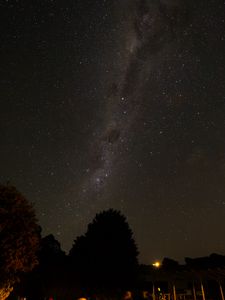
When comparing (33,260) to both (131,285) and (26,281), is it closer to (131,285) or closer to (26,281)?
(26,281)

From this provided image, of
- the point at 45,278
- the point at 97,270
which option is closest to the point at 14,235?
the point at 97,270

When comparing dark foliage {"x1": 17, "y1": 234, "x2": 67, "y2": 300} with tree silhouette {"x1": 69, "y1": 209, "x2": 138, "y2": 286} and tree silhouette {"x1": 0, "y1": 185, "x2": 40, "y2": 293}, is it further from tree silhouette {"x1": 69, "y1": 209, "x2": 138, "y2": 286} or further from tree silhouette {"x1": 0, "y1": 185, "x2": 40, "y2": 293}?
tree silhouette {"x1": 0, "y1": 185, "x2": 40, "y2": 293}

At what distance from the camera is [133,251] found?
34.8 m

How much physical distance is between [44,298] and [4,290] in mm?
14982

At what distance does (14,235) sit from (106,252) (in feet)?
50.2

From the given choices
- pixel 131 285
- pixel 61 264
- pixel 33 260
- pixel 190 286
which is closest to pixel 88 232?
pixel 61 264

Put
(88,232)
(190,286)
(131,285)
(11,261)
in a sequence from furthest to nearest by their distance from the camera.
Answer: (88,232) → (131,285) → (190,286) → (11,261)

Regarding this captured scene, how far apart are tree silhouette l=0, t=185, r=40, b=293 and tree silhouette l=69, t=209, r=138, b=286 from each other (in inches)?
514

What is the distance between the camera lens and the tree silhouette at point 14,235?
786 inches

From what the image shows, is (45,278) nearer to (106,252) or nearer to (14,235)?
(106,252)

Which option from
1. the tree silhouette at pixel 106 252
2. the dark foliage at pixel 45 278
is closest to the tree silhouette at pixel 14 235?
the dark foliage at pixel 45 278

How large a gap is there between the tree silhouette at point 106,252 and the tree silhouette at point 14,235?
13.0 metres

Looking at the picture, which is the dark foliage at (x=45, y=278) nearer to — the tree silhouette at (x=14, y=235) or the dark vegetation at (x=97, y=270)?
the dark vegetation at (x=97, y=270)

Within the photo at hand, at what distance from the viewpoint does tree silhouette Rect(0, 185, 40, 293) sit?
786 inches
